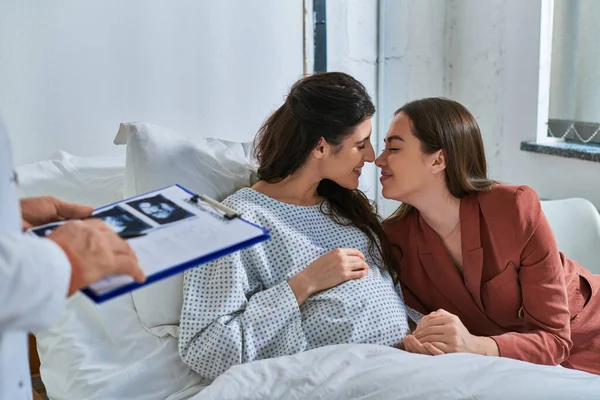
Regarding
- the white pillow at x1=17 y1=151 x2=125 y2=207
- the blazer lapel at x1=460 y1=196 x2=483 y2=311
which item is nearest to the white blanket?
the blazer lapel at x1=460 y1=196 x2=483 y2=311

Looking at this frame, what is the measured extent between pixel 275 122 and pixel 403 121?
29cm

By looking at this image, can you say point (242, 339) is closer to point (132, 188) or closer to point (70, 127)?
point (132, 188)

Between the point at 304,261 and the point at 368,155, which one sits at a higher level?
the point at 368,155

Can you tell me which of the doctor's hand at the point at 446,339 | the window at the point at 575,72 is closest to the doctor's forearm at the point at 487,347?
the doctor's hand at the point at 446,339

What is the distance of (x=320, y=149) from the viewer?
4.88 feet

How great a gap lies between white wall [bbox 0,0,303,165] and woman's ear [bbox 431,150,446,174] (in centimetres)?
74

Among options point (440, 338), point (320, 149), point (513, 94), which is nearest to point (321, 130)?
point (320, 149)

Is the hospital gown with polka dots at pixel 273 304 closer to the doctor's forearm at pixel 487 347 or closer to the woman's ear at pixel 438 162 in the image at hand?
the doctor's forearm at pixel 487 347

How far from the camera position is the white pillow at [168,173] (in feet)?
4.58

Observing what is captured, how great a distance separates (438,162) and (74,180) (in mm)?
837

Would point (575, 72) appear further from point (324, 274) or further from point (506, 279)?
point (324, 274)

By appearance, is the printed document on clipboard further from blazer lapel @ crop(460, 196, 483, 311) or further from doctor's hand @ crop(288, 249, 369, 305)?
blazer lapel @ crop(460, 196, 483, 311)

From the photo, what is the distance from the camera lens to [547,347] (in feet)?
4.44

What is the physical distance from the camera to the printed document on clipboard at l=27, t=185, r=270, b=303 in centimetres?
76
